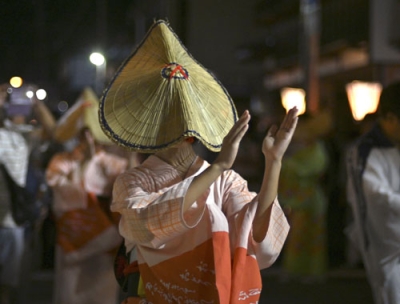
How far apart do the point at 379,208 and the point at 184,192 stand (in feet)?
7.12

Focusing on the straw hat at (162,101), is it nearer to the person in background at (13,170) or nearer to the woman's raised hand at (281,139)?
the woman's raised hand at (281,139)

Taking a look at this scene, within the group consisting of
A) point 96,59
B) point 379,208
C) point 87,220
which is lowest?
point 87,220

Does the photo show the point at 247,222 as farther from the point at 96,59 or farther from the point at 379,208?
the point at 96,59

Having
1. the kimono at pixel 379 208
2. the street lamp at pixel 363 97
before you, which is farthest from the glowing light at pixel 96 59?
the kimono at pixel 379 208

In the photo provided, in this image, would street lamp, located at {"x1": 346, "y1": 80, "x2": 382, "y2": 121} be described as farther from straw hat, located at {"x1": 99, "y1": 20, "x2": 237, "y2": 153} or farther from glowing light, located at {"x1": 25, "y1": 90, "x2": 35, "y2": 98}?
straw hat, located at {"x1": 99, "y1": 20, "x2": 237, "y2": 153}

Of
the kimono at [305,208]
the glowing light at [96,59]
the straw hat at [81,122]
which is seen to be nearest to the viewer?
the straw hat at [81,122]

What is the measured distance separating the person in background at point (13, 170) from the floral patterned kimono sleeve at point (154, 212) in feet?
10.5

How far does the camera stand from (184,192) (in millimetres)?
2717

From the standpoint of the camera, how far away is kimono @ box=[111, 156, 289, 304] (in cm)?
278

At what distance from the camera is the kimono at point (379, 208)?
4.48m

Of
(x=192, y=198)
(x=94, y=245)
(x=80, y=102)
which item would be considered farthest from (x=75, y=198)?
(x=192, y=198)

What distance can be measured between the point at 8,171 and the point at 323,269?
4.84 m

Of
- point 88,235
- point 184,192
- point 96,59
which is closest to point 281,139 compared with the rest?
point 184,192

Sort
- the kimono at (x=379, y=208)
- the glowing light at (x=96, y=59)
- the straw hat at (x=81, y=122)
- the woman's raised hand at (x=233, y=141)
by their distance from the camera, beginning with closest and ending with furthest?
the woman's raised hand at (x=233, y=141) → the kimono at (x=379, y=208) → the straw hat at (x=81, y=122) → the glowing light at (x=96, y=59)
